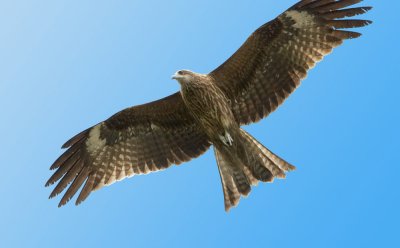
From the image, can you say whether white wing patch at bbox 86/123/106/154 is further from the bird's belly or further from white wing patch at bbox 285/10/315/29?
white wing patch at bbox 285/10/315/29

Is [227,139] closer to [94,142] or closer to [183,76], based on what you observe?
[183,76]

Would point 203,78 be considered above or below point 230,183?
above

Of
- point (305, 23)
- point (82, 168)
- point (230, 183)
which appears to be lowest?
point (230, 183)

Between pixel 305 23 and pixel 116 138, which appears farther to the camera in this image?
pixel 116 138

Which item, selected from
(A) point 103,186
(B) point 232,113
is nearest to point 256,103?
(B) point 232,113

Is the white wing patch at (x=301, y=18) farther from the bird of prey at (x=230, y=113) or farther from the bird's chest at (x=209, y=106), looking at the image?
the bird's chest at (x=209, y=106)

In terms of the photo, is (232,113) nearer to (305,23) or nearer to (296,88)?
(296,88)

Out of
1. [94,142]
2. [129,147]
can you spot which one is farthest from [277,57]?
[94,142]
